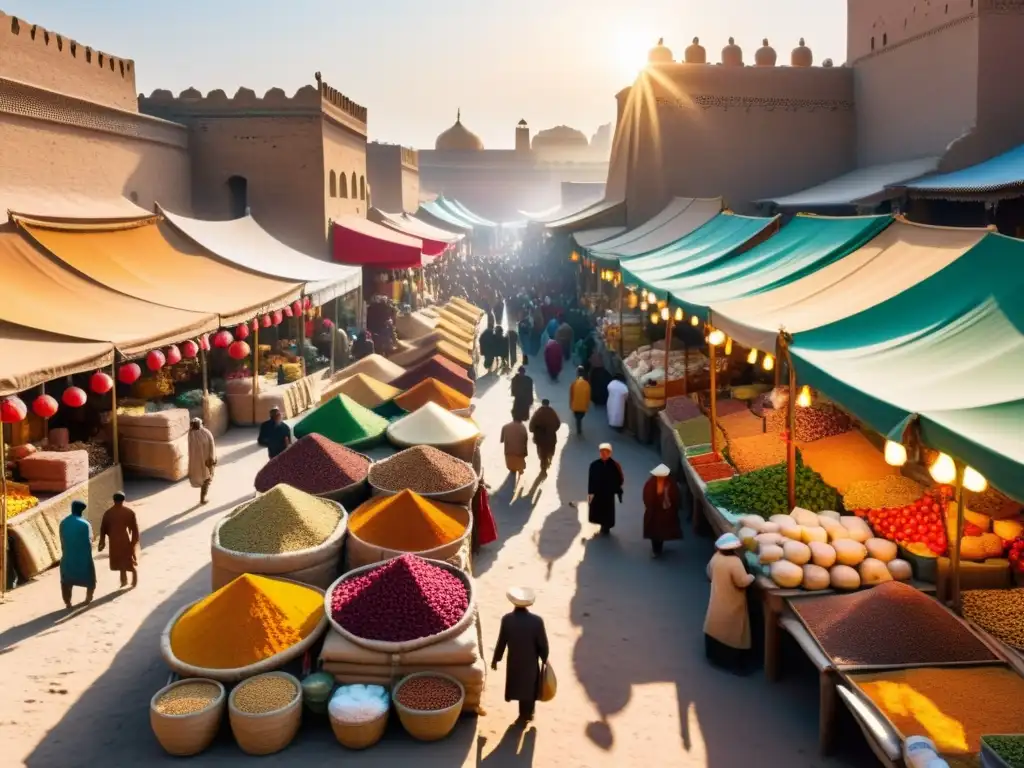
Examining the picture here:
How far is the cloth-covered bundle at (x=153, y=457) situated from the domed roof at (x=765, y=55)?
795 inches

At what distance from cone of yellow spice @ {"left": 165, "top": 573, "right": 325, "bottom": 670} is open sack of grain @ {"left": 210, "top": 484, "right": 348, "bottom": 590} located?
407mm

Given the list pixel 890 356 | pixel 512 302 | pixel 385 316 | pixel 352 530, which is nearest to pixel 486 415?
pixel 385 316

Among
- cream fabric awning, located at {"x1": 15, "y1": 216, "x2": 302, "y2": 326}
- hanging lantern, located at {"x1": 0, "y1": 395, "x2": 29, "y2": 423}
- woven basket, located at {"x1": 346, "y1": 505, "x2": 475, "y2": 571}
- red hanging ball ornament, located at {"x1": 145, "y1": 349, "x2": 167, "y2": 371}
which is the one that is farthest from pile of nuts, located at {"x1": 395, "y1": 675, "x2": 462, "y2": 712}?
cream fabric awning, located at {"x1": 15, "y1": 216, "x2": 302, "y2": 326}

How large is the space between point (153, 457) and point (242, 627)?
5.54 m

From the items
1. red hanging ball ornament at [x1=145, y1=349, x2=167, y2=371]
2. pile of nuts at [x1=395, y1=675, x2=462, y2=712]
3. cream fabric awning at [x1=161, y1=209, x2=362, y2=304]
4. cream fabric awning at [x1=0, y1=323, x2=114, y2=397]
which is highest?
cream fabric awning at [x1=161, y1=209, x2=362, y2=304]

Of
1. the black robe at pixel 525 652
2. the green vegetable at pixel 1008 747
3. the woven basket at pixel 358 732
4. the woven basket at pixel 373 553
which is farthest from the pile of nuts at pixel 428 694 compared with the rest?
the green vegetable at pixel 1008 747

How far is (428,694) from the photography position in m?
5.18

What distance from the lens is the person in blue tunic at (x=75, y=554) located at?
6965mm

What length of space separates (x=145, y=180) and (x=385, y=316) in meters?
5.81

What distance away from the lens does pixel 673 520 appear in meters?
8.38

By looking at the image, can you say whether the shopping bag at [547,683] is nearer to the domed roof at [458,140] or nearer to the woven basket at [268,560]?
the woven basket at [268,560]

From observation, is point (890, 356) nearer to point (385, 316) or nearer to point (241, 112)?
point (385, 316)

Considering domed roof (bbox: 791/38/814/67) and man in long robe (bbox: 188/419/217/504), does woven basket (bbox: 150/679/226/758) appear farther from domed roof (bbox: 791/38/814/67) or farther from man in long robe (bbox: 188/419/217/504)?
domed roof (bbox: 791/38/814/67)

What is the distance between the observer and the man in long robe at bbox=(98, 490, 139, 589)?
24.2ft
